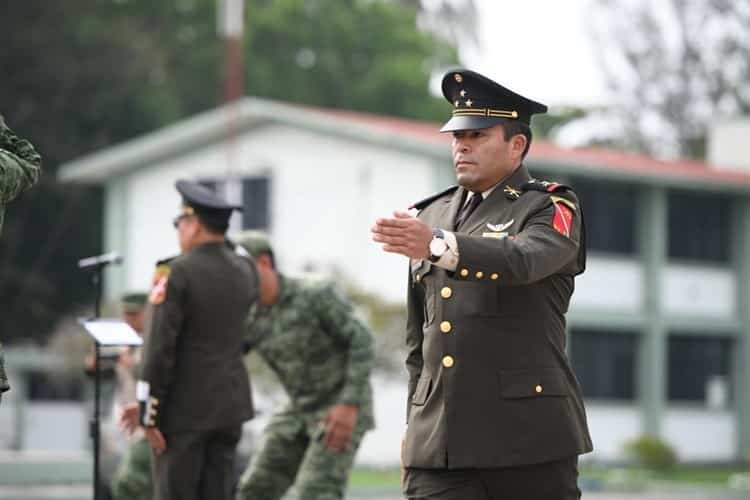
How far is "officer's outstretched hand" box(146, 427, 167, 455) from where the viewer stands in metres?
9.61

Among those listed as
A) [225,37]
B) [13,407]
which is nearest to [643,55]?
[225,37]

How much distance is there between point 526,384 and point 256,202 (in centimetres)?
3301

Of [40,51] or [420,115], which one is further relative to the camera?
[420,115]

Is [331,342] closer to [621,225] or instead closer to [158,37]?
[621,225]

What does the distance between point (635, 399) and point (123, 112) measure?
16.6m

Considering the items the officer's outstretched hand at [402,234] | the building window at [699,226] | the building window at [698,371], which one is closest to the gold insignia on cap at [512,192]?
the officer's outstretched hand at [402,234]

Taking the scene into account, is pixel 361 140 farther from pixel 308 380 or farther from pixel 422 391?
pixel 422 391

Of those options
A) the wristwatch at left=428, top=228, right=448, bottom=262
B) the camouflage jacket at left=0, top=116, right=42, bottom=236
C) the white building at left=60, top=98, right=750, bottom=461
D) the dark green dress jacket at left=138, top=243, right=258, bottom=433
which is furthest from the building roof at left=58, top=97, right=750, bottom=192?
the wristwatch at left=428, top=228, right=448, bottom=262

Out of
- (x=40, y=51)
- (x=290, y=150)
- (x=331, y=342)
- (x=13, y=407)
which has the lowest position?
(x=13, y=407)

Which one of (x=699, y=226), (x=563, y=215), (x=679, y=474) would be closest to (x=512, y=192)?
(x=563, y=215)

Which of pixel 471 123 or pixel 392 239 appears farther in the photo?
pixel 471 123

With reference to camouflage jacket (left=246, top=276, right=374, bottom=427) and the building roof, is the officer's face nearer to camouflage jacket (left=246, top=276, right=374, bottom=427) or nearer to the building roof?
camouflage jacket (left=246, top=276, right=374, bottom=427)

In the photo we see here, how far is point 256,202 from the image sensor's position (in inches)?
1554

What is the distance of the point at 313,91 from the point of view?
54.1m
